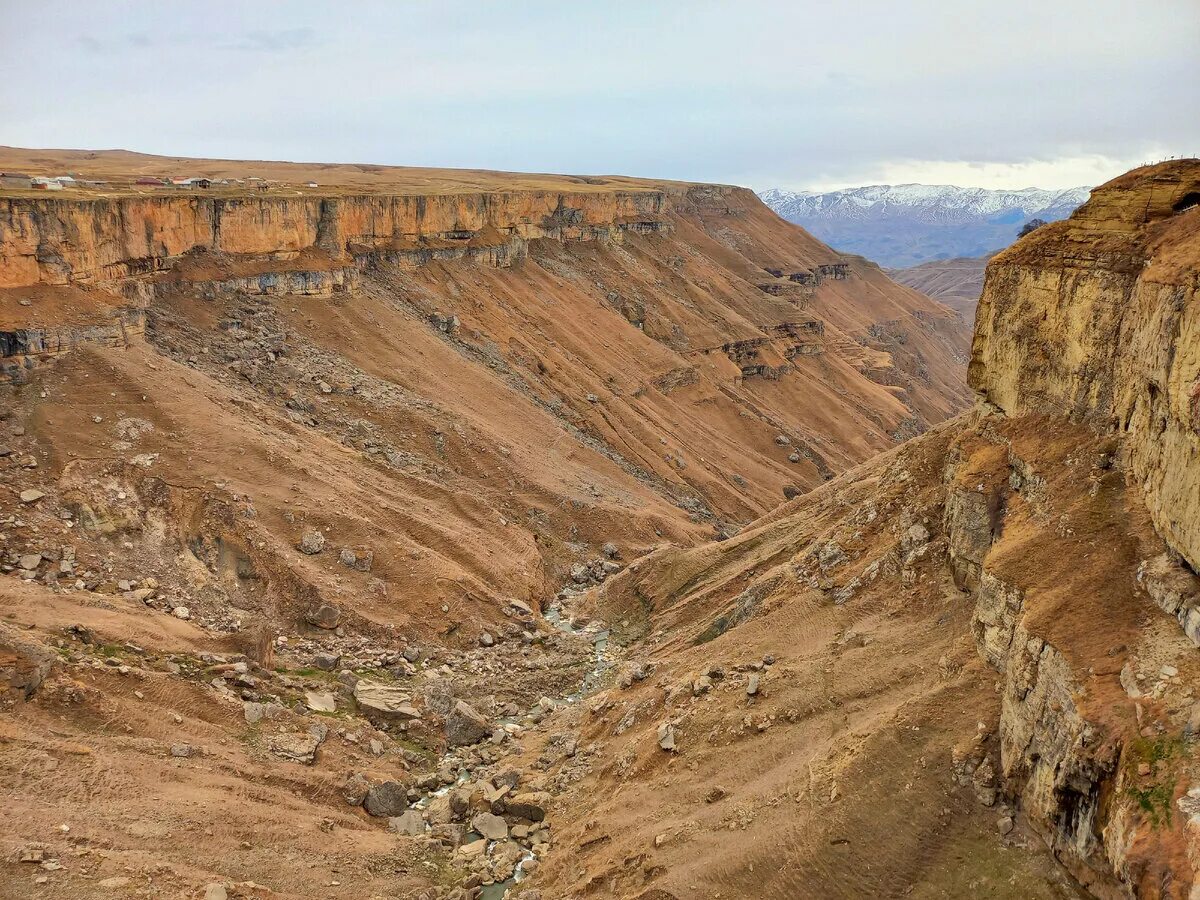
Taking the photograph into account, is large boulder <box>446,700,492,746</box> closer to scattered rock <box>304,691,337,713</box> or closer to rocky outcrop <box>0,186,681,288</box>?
scattered rock <box>304,691,337,713</box>

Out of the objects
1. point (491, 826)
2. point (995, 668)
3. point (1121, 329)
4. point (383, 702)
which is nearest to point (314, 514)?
point (383, 702)

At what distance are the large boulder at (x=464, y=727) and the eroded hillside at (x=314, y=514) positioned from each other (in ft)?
0.26

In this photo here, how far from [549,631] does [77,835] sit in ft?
72.5

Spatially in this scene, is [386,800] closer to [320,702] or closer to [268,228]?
[320,702]

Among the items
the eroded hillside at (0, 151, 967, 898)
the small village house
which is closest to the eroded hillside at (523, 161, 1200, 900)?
the eroded hillside at (0, 151, 967, 898)

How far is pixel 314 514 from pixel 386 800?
15.0m

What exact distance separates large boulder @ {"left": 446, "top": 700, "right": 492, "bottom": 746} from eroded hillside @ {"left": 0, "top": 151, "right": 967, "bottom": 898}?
0.08 metres

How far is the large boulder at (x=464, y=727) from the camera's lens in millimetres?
32938

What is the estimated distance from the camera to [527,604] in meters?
43.2

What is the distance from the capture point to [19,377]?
4019 cm

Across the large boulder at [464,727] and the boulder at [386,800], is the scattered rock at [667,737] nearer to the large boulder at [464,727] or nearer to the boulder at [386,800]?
the large boulder at [464,727]

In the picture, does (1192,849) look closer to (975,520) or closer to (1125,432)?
(1125,432)

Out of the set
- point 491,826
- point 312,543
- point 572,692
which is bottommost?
point 491,826

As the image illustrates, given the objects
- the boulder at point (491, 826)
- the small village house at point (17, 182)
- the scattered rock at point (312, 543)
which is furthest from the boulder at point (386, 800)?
the small village house at point (17, 182)
